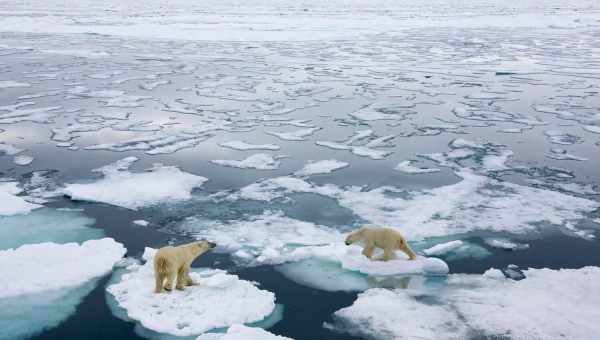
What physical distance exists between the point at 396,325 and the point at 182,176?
4.68 meters

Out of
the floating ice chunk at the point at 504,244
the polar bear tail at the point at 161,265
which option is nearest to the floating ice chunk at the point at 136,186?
the polar bear tail at the point at 161,265

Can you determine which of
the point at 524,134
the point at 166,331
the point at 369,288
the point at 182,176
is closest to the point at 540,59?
the point at 524,134

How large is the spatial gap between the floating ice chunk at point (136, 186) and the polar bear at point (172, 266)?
7.81 ft

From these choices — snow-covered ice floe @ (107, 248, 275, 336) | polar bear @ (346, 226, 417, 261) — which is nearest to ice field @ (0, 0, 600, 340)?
snow-covered ice floe @ (107, 248, 275, 336)

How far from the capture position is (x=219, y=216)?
6.85 metres

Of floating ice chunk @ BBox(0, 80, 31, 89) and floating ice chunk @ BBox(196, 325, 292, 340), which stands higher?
floating ice chunk @ BBox(0, 80, 31, 89)

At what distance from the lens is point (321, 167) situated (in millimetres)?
8789

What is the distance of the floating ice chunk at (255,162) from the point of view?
879cm

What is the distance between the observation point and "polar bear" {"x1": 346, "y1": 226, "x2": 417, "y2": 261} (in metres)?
5.54

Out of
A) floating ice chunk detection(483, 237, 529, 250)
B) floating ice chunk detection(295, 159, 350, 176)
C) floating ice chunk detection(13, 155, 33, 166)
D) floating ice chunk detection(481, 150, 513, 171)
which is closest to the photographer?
floating ice chunk detection(483, 237, 529, 250)

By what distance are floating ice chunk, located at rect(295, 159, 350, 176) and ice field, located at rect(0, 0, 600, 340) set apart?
45 millimetres

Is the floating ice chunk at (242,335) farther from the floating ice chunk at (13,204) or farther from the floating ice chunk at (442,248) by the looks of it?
the floating ice chunk at (13,204)

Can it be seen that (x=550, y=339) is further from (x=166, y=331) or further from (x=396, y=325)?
(x=166, y=331)

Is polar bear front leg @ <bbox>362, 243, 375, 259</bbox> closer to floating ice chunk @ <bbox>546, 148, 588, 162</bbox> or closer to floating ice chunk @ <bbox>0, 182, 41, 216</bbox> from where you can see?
floating ice chunk @ <bbox>0, 182, 41, 216</bbox>
